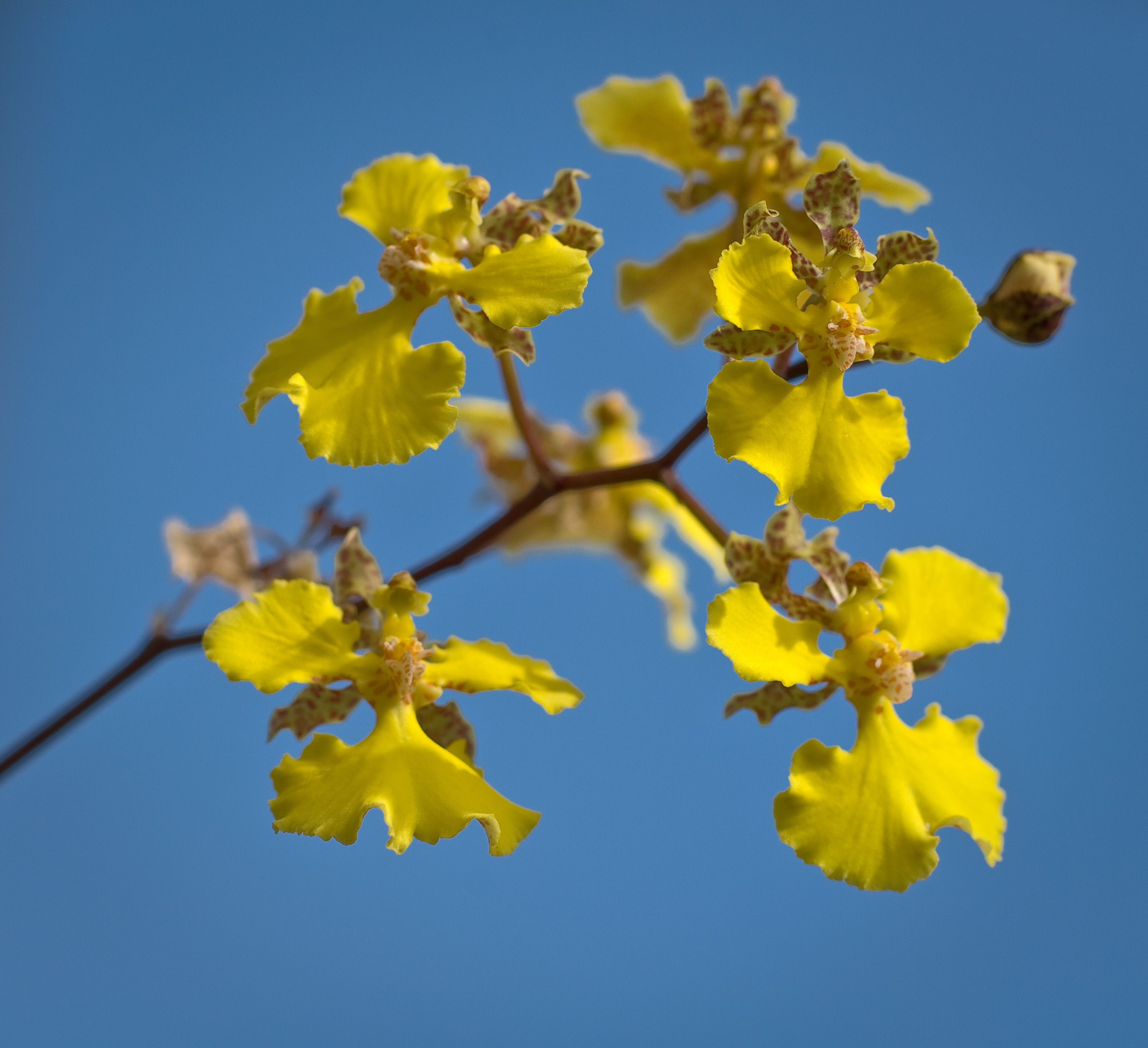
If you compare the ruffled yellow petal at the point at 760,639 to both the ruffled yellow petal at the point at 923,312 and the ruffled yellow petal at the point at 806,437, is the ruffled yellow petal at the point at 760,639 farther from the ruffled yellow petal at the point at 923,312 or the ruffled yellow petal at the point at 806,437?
the ruffled yellow petal at the point at 923,312

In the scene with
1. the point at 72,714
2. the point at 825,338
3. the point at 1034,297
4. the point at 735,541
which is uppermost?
the point at 1034,297

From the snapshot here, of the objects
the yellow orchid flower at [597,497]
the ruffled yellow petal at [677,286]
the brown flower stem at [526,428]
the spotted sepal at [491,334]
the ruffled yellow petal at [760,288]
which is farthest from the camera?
the yellow orchid flower at [597,497]

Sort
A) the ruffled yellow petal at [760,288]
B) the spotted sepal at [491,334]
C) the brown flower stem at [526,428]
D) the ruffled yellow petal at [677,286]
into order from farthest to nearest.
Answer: the ruffled yellow petal at [677,286] → the brown flower stem at [526,428] → the spotted sepal at [491,334] → the ruffled yellow petal at [760,288]

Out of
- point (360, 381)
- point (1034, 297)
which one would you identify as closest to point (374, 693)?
point (360, 381)

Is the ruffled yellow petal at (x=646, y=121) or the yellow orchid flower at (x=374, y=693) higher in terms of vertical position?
the ruffled yellow petal at (x=646, y=121)

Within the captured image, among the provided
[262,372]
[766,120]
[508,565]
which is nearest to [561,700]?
[262,372]

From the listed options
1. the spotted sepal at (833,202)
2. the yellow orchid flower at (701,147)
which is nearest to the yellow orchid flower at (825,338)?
the spotted sepal at (833,202)

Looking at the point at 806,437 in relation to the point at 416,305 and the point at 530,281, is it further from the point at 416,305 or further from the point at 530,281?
the point at 416,305

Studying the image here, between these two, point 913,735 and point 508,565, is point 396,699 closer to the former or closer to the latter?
point 913,735

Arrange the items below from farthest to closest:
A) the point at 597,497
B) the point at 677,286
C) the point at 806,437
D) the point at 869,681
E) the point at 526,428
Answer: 1. the point at 597,497
2. the point at 677,286
3. the point at 526,428
4. the point at 869,681
5. the point at 806,437
